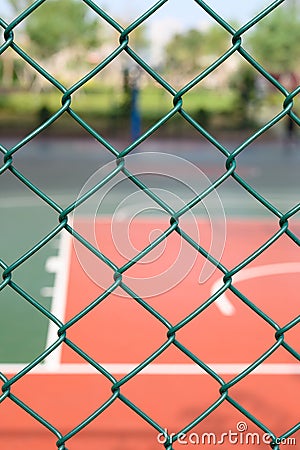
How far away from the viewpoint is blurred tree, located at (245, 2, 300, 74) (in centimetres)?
2061

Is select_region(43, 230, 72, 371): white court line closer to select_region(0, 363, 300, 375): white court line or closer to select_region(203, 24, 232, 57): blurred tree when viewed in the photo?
select_region(0, 363, 300, 375): white court line

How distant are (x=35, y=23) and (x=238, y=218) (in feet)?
47.6

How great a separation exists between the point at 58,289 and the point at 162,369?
6.30 ft

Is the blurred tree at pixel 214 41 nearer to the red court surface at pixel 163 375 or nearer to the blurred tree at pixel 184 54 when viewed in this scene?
the blurred tree at pixel 184 54

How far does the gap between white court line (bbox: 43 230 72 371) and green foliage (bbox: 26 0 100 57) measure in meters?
14.8

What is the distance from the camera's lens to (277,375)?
4633 mm

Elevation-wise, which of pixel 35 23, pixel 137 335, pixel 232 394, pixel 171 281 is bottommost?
pixel 171 281

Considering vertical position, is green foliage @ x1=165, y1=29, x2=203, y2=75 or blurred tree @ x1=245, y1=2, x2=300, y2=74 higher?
green foliage @ x1=165, y1=29, x2=203, y2=75

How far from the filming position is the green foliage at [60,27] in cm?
2167

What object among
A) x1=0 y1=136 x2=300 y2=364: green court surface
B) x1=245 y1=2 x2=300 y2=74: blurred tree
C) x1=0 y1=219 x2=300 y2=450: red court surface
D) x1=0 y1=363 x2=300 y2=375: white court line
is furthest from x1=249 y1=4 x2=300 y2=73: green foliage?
x1=0 y1=363 x2=300 y2=375: white court line

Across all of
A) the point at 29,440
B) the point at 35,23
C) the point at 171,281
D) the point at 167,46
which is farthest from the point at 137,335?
the point at 167,46

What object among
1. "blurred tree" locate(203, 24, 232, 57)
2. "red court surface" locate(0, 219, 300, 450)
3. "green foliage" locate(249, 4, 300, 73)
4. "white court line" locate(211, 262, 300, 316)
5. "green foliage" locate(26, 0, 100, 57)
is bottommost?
"red court surface" locate(0, 219, 300, 450)

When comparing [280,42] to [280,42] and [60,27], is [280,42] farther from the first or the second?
[60,27]

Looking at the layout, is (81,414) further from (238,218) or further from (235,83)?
(235,83)
